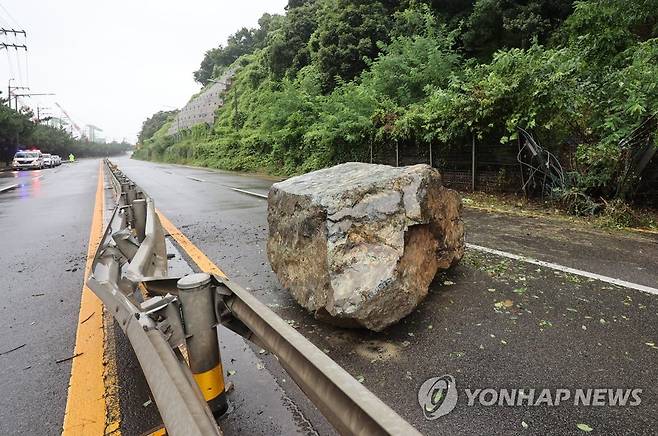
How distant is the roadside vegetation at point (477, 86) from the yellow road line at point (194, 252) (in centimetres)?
656

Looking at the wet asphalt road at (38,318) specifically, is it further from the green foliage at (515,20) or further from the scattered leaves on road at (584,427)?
the green foliage at (515,20)

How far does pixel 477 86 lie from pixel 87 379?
30.3 ft

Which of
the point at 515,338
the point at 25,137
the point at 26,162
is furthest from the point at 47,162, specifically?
the point at 515,338

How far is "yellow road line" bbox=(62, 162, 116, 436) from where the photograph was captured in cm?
199

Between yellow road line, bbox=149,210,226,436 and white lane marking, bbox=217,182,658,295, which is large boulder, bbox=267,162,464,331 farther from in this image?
white lane marking, bbox=217,182,658,295

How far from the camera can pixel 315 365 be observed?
1217mm

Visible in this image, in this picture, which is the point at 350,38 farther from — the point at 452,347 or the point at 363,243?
the point at 452,347

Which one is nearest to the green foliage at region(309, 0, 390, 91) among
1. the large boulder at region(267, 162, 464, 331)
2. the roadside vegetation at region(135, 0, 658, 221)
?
the roadside vegetation at region(135, 0, 658, 221)

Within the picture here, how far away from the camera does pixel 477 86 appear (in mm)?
8992

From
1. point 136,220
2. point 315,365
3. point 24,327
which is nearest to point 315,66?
point 136,220

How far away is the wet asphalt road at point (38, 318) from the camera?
6.98 ft

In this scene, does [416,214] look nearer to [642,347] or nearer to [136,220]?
[642,347]

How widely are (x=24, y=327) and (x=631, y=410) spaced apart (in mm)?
4252
